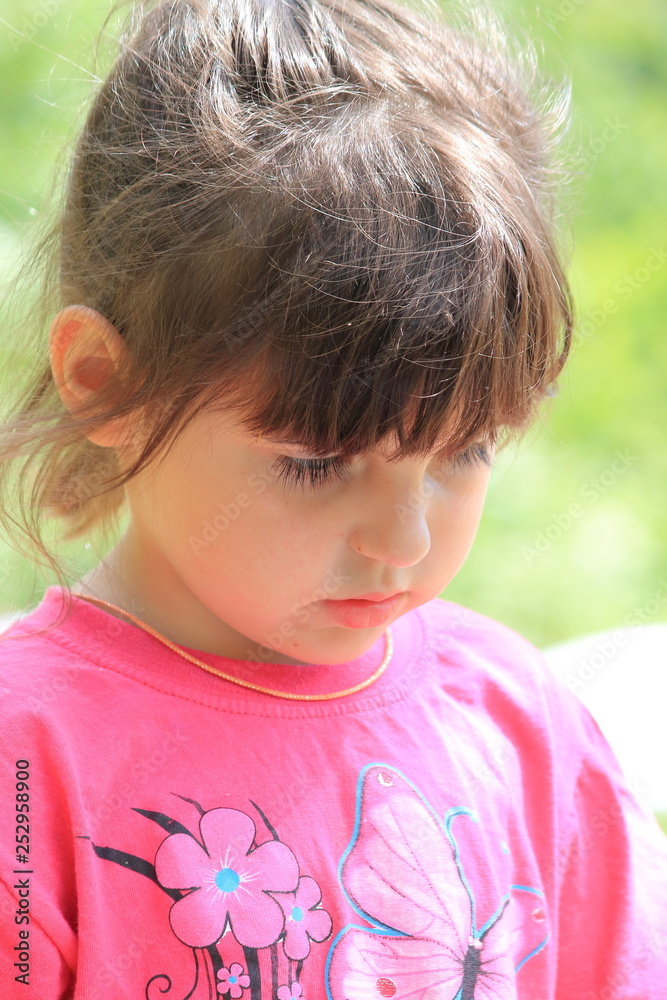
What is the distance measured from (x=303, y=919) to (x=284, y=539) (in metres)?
0.32

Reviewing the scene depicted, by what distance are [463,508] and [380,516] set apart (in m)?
0.12

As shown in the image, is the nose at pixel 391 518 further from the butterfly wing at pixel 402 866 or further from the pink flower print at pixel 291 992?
the pink flower print at pixel 291 992

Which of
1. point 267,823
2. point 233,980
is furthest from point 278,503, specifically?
point 233,980

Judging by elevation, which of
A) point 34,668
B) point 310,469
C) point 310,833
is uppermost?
point 310,469

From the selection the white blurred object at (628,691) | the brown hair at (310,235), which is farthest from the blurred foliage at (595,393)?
the brown hair at (310,235)

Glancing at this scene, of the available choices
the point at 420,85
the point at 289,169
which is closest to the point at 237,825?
the point at 289,169

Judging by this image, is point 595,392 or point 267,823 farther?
point 595,392

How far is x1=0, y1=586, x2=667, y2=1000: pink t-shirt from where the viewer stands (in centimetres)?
86

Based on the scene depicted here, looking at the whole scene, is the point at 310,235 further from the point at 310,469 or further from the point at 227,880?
the point at 227,880

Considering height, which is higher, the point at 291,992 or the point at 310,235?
the point at 310,235

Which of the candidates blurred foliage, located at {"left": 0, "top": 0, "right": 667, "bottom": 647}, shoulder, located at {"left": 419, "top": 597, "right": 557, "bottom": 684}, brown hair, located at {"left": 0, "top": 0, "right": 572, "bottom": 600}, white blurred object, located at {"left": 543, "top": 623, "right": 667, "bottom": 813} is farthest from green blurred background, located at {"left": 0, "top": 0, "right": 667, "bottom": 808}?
brown hair, located at {"left": 0, "top": 0, "right": 572, "bottom": 600}

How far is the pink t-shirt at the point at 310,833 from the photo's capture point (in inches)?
33.9

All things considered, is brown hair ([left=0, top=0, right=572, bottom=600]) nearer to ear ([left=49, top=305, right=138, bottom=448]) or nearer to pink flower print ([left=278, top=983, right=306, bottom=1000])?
→ ear ([left=49, top=305, right=138, bottom=448])

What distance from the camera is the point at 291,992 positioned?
889 millimetres
